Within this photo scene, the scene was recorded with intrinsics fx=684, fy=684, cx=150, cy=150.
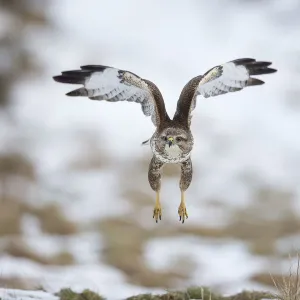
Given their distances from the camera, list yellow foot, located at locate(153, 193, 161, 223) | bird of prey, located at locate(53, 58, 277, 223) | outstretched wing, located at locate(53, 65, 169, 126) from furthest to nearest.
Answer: outstretched wing, located at locate(53, 65, 169, 126) < yellow foot, located at locate(153, 193, 161, 223) < bird of prey, located at locate(53, 58, 277, 223)

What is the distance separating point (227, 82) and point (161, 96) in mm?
1204

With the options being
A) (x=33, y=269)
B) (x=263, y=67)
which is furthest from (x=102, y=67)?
(x=33, y=269)

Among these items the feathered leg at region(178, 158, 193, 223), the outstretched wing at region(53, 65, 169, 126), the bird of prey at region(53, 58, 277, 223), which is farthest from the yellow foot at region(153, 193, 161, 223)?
the outstretched wing at region(53, 65, 169, 126)

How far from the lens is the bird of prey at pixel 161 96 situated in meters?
5.36

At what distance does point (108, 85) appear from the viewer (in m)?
6.41

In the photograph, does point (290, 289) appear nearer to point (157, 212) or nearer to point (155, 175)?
point (157, 212)

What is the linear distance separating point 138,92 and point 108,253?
2101 centimetres

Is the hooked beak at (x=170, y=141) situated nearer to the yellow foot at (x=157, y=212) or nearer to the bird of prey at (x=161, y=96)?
the bird of prey at (x=161, y=96)

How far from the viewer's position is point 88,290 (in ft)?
28.6

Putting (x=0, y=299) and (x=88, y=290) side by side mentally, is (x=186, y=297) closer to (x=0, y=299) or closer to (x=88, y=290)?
(x=88, y=290)

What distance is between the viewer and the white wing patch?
6508mm

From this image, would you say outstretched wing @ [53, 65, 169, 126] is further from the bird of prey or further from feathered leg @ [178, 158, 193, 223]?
feathered leg @ [178, 158, 193, 223]

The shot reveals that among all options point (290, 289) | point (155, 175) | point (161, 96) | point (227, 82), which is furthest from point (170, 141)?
point (290, 289)

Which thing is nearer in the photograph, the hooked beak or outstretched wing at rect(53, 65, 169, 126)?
the hooked beak
